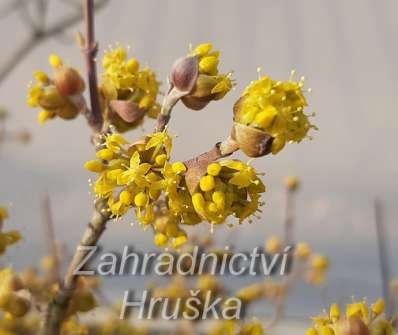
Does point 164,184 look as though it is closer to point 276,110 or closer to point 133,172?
point 133,172

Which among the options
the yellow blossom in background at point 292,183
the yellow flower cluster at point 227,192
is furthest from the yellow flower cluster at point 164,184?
the yellow blossom in background at point 292,183

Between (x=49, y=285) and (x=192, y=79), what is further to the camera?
(x=49, y=285)

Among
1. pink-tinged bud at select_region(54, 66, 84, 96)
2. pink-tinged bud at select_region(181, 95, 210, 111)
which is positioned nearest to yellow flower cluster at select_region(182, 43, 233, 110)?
pink-tinged bud at select_region(181, 95, 210, 111)

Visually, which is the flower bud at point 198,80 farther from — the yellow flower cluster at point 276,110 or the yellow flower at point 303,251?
the yellow flower at point 303,251

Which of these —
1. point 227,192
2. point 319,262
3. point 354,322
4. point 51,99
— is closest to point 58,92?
point 51,99

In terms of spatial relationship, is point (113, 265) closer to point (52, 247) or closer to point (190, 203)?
point (52, 247)

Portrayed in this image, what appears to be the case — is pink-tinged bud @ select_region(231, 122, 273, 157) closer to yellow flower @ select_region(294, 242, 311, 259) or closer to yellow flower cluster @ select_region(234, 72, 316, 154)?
yellow flower cluster @ select_region(234, 72, 316, 154)

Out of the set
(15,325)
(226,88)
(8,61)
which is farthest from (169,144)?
(8,61)
